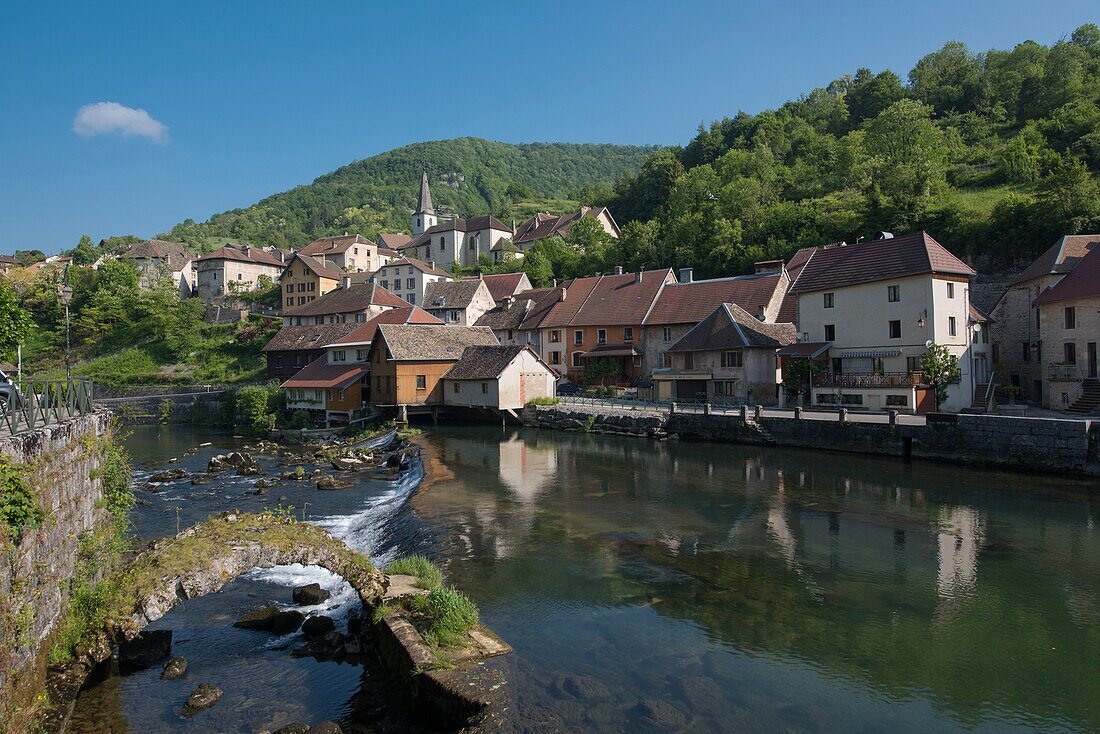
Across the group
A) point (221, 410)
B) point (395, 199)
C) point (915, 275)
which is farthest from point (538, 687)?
point (395, 199)

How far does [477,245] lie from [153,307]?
4770 cm

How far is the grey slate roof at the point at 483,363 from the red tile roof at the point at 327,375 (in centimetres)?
704

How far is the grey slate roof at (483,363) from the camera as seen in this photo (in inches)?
1699

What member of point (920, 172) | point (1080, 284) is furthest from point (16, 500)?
point (920, 172)

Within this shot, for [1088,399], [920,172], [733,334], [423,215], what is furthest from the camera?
[423,215]

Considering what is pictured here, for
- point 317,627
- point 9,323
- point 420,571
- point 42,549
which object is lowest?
point 317,627

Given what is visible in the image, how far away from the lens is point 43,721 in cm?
894

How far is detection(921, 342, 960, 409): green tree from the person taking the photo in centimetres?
3269

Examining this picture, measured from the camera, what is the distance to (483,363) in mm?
44219

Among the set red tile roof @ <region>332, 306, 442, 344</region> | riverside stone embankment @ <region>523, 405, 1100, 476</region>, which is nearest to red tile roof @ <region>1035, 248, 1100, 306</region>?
riverside stone embankment @ <region>523, 405, 1100, 476</region>

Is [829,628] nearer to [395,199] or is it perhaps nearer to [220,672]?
[220,672]

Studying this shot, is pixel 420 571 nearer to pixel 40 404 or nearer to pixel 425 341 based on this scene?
pixel 40 404

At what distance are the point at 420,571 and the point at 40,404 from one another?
26.6 ft

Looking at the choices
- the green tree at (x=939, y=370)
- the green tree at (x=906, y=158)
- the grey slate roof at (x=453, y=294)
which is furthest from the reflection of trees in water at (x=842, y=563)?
the grey slate roof at (x=453, y=294)
